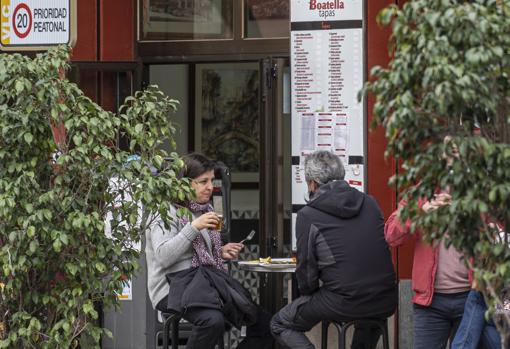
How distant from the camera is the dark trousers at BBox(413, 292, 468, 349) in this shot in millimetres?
6305

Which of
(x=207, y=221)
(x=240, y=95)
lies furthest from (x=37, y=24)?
(x=240, y=95)

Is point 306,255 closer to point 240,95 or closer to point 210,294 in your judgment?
point 210,294

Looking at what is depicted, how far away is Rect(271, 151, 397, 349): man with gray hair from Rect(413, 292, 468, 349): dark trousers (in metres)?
0.31

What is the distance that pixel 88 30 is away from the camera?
9.13 meters

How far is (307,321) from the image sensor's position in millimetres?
6809

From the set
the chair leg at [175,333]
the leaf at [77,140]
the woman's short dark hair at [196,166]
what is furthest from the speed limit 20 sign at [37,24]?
the chair leg at [175,333]

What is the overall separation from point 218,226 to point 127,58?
9.04 ft

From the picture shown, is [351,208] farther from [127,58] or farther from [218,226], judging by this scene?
[127,58]

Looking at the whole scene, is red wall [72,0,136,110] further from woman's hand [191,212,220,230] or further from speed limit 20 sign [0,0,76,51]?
woman's hand [191,212,220,230]

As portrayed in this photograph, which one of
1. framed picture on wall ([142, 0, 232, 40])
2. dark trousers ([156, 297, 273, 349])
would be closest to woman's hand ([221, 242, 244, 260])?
dark trousers ([156, 297, 273, 349])

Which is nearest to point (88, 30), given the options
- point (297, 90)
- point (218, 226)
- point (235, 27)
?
point (235, 27)

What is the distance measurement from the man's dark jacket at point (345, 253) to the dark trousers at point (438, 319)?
311 millimetres

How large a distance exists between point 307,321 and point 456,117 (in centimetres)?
268

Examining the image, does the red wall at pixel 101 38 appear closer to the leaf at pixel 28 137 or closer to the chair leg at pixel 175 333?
the chair leg at pixel 175 333
